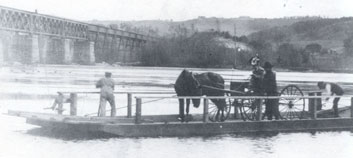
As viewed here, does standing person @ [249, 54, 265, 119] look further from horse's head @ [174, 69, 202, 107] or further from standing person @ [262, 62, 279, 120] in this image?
horse's head @ [174, 69, 202, 107]

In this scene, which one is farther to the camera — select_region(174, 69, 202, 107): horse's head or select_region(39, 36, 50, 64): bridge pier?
select_region(39, 36, 50, 64): bridge pier

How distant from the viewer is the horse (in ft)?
60.4

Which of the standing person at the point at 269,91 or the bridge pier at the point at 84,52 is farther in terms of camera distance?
the bridge pier at the point at 84,52

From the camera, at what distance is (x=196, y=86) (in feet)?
60.5

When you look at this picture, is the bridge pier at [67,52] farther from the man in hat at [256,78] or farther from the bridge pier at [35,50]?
the man in hat at [256,78]

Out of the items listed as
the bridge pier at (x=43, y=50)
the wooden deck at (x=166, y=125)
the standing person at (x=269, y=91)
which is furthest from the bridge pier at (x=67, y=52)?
the standing person at (x=269, y=91)

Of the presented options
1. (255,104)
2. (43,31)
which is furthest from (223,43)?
(255,104)

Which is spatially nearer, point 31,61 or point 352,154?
point 352,154

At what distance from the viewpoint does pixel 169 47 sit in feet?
438

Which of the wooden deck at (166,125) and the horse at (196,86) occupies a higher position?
the horse at (196,86)

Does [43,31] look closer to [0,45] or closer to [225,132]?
[0,45]

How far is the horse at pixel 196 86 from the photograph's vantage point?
18406mm

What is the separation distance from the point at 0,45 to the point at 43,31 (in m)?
20.5

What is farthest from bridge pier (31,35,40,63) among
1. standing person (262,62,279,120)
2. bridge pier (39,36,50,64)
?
standing person (262,62,279,120)
